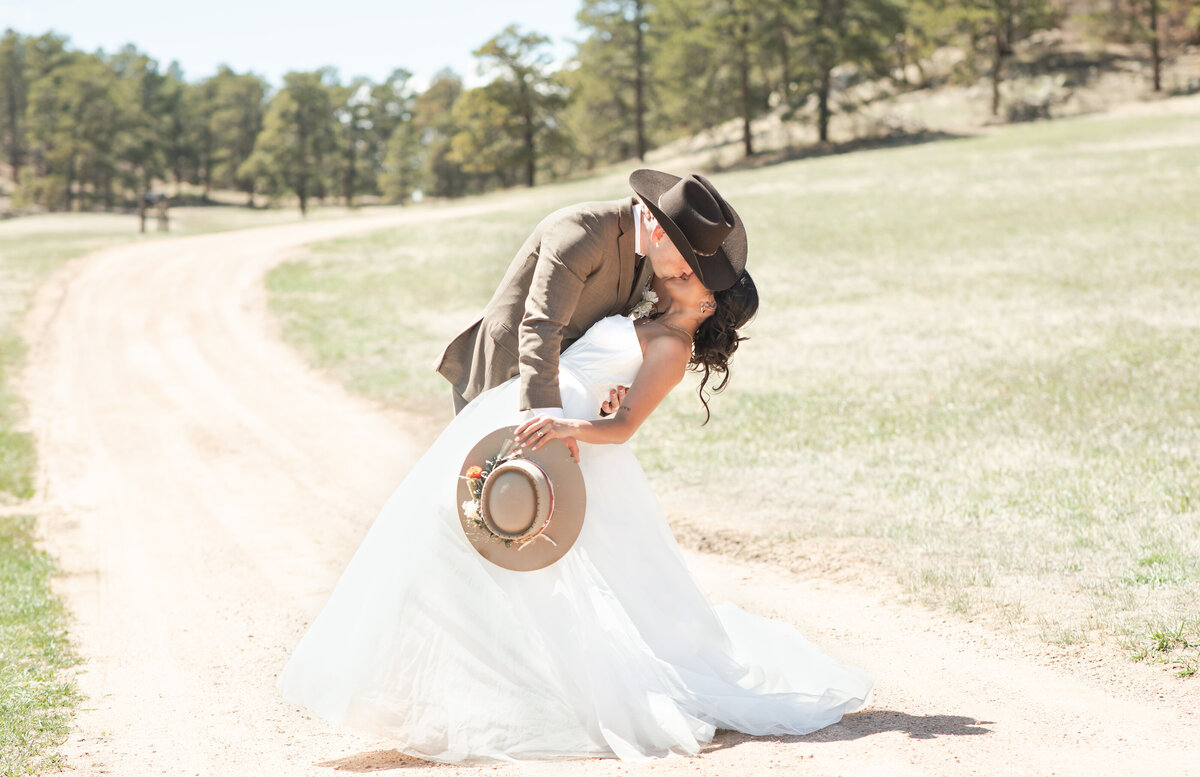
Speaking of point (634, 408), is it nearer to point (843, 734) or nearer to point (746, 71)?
point (843, 734)

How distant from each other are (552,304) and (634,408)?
544 mm

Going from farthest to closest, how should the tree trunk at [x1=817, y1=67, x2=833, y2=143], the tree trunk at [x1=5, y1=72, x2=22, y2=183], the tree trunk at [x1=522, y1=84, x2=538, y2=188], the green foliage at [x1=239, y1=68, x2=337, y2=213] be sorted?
1. the tree trunk at [x1=5, y1=72, x2=22, y2=183]
2. the green foliage at [x1=239, y1=68, x2=337, y2=213]
3. the tree trunk at [x1=522, y1=84, x2=538, y2=188]
4. the tree trunk at [x1=817, y1=67, x2=833, y2=143]

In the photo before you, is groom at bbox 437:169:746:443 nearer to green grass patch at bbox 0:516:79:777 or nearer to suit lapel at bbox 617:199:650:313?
suit lapel at bbox 617:199:650:313

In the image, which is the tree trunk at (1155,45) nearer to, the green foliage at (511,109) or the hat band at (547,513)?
the green foliage at (511,109)

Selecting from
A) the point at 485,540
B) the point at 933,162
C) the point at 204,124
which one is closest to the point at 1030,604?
the point at 485,540

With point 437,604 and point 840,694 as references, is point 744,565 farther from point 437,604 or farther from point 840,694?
point 437,604

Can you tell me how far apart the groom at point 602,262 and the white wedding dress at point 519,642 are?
7.0 inches

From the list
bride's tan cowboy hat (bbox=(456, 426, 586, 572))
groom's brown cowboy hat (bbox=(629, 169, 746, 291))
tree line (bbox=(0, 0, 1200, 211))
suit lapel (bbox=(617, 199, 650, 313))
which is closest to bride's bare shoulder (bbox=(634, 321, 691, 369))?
suit lapel (bbox=(617, 199, 650, 313))

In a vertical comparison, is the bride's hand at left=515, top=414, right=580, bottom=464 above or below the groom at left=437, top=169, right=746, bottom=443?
below

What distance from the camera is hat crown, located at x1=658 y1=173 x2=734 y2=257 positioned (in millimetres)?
3873

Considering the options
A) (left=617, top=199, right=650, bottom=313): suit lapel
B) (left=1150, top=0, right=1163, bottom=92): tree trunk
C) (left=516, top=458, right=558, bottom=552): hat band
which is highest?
(left=1150, top=0, right=1163, bottom=92): tree trunk

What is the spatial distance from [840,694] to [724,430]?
21.7 feet

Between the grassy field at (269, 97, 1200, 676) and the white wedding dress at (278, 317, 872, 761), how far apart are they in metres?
2.42

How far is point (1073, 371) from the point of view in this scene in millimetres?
12383
